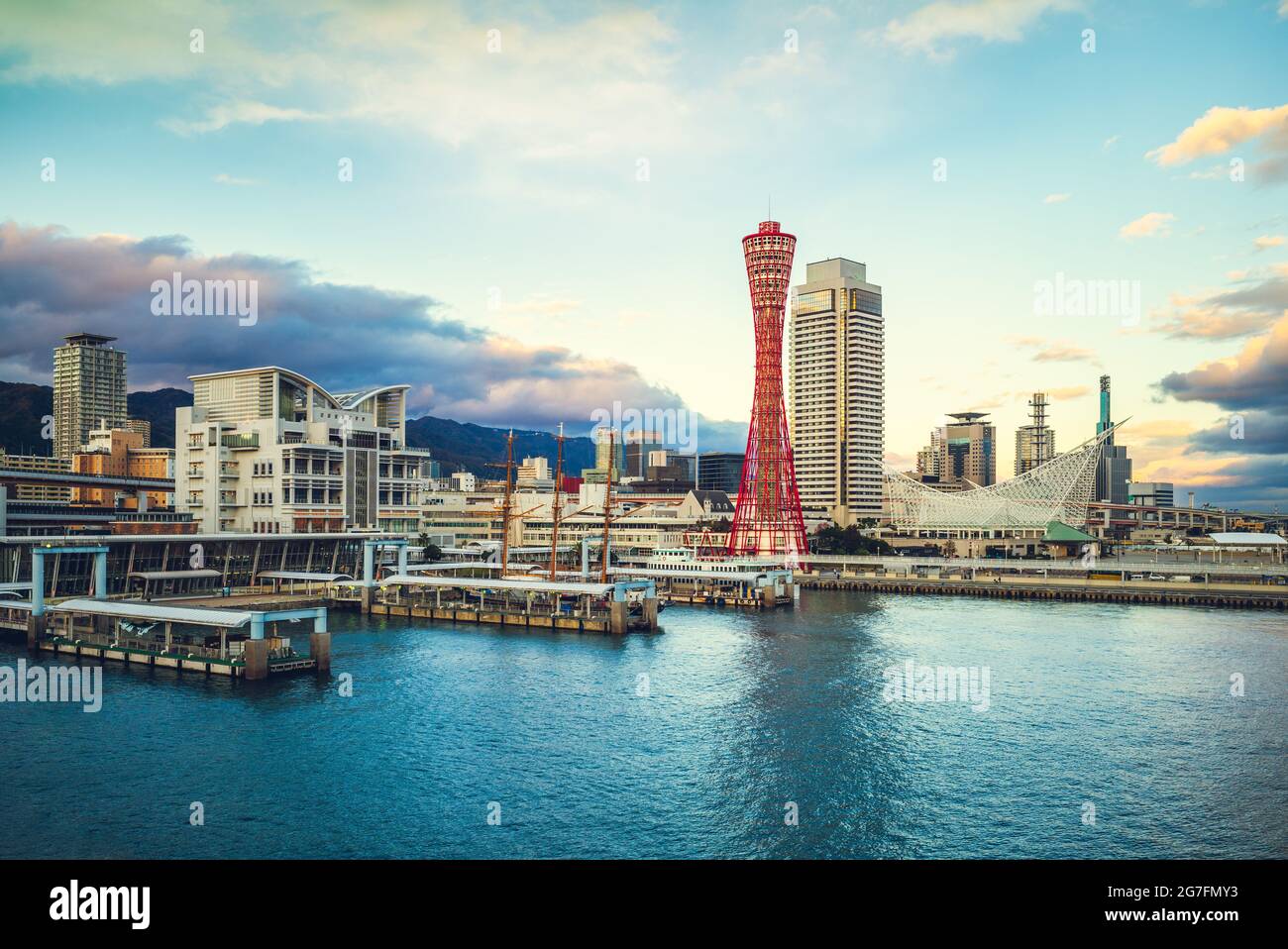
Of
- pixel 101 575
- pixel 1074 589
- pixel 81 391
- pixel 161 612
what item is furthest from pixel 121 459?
pixel 1074 589

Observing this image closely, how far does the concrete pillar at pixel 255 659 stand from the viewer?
28.6 meters

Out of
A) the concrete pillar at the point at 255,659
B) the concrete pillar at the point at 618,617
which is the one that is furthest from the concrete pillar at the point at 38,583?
the concrete pillar at the point at 618,617

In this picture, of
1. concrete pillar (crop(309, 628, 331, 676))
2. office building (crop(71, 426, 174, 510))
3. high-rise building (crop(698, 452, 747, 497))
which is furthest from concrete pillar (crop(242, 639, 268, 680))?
high-rise building (crop(698, 452, 747, 497))

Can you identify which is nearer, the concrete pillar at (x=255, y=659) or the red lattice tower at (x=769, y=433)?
the concrete pillar at (x=255, y=659)

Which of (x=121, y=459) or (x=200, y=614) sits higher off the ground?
(x=121, y=459)

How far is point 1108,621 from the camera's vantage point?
47.4 meters

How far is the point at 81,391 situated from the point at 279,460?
130 meters

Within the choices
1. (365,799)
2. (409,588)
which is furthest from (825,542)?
(365,799)

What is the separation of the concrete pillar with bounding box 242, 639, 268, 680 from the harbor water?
25.8 inches

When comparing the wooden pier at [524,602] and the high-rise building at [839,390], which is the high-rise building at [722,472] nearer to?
the high-rise building at [839,390]

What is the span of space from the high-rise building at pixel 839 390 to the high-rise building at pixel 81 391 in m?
126

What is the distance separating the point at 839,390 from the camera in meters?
123

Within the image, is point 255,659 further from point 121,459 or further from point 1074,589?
point 121,459
